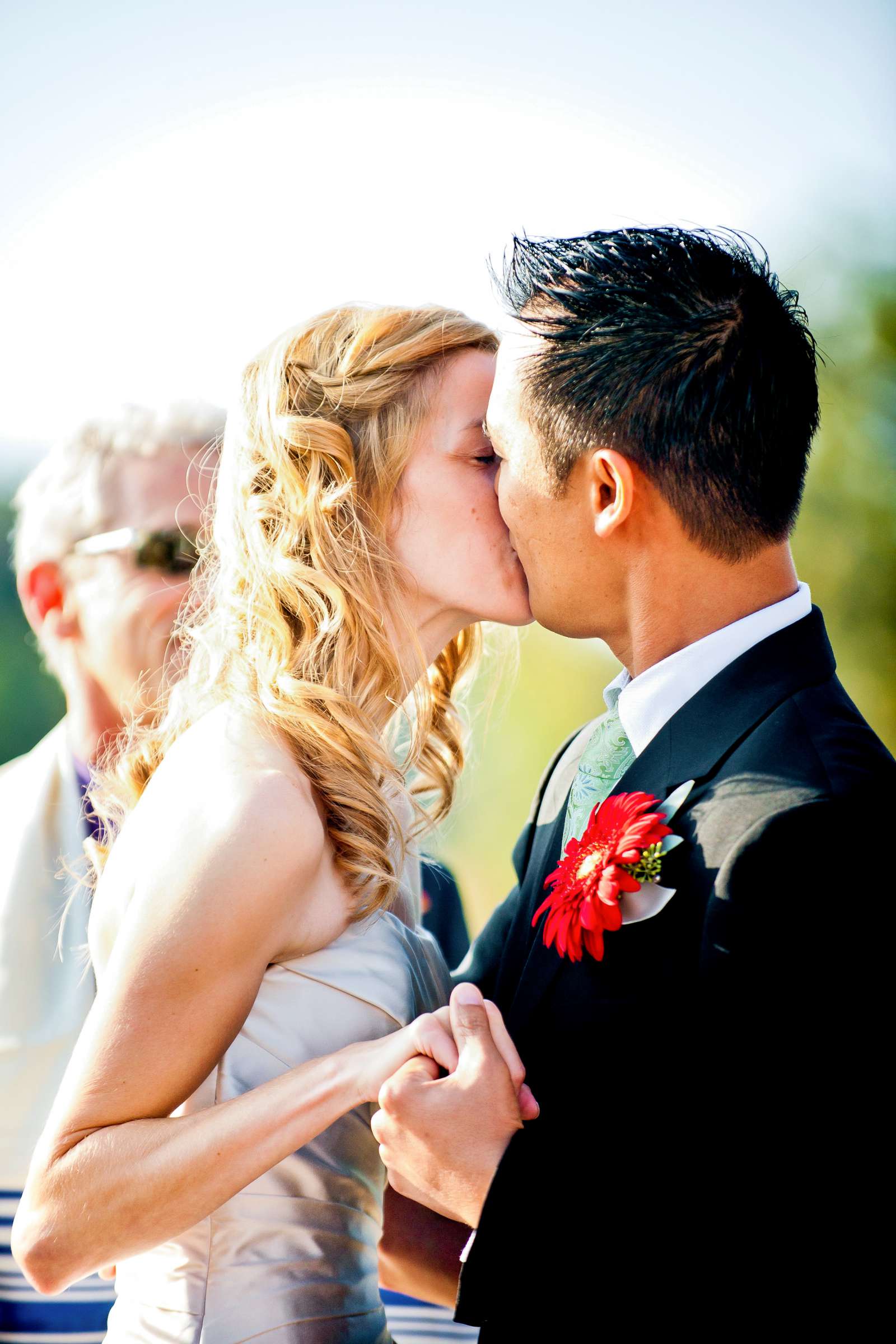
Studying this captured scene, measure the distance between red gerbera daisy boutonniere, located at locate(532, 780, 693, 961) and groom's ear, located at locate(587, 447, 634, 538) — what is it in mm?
595

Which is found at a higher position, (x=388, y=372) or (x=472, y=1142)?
(x=388, y=372)

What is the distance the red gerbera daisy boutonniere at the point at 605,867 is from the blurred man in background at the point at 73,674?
185 centimetres

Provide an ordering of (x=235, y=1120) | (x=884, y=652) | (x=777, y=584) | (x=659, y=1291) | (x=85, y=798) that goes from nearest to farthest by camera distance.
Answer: (x=659, y=1291) < (x=235, y=1120) < (x=777, y=584) < (x=85, y=798) < (x=884, y=652)

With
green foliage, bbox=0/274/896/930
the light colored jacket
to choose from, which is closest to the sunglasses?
the light colored jacket

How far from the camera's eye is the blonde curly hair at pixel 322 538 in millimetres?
2637

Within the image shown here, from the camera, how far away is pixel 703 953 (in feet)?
6.18

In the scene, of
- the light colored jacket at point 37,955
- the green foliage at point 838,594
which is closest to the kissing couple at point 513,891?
the light colored jacket at point 37,955

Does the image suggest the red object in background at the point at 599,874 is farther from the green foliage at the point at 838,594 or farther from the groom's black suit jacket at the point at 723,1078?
the green foliage at the point at 838,594

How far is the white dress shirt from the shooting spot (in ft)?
7.34

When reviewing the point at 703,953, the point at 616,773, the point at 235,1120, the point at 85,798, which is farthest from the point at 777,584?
the point at 85,798

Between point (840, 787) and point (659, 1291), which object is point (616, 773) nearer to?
point (840, 787)

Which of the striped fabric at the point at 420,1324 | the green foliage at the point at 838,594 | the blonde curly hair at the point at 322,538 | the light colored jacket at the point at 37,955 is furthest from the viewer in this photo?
the green foliage at the point at 838,594

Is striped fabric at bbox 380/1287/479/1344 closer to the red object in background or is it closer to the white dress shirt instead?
the red object in background

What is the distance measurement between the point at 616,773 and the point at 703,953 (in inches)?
25.7
